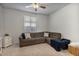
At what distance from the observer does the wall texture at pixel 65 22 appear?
8.29 ft

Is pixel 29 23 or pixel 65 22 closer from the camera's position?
pixel 29 23

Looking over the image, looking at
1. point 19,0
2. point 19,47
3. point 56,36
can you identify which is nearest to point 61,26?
point 56,36

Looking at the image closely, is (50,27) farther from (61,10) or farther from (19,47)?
(19,47)

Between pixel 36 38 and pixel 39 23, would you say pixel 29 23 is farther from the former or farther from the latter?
pixel 36 38

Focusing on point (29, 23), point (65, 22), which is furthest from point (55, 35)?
point (29, 23)

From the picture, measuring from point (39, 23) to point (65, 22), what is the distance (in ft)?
2.22

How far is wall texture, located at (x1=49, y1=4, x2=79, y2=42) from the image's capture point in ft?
8.29

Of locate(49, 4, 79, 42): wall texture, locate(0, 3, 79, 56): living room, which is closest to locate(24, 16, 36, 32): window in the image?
locate(0, 3, 79, 56): living room

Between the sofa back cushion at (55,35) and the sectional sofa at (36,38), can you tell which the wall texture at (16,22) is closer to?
the sectional sofa at (36,38)

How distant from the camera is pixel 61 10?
2584mm

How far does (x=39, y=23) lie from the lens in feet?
8.48

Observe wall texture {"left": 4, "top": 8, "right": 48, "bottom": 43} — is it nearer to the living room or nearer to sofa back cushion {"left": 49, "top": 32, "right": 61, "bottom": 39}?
the living room

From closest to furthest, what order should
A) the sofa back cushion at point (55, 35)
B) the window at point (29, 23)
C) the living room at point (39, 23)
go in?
the living room at point (39, 23), the window at point (29, 23), the sofa back cushion at point (55, 35)

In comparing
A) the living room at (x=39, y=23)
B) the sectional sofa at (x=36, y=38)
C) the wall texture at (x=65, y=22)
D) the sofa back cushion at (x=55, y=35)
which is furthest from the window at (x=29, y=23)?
the sofa back cushion at (x=55, y=35)
